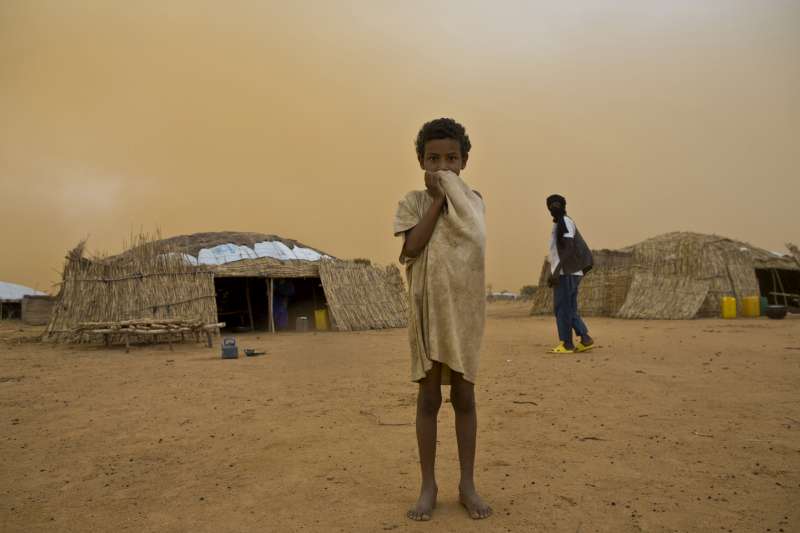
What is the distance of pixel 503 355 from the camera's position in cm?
688

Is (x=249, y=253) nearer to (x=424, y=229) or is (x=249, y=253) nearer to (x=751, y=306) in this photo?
(x=751, y=306)

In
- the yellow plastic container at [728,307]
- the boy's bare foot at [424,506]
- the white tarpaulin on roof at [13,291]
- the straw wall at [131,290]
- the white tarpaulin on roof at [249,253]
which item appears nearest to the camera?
the boy's bare foot at [424,506]

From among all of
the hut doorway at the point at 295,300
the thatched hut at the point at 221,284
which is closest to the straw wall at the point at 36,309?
the thatched hut at the point at 221,284

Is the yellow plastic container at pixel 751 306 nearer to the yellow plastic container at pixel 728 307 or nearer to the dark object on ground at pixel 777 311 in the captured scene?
the yellow plastic container at pixel 728 307

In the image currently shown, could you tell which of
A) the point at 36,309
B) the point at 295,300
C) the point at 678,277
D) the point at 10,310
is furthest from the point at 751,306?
the point at 10,310

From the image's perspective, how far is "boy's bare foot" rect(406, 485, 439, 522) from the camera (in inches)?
84.9

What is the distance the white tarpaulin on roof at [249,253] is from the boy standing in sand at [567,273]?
8597mm

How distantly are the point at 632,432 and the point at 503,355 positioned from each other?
12.1 ft

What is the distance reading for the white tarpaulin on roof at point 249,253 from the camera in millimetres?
13688

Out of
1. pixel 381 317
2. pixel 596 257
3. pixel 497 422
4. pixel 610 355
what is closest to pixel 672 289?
pixel 596 257

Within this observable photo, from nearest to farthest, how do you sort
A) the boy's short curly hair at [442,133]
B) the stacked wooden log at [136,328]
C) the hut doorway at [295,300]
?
the boy's short curly hair at [442,133] < the stacked wooden log at [136,328] < the hut doorway at [295,300]

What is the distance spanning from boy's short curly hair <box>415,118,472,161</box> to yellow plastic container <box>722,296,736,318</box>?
42.7 feet

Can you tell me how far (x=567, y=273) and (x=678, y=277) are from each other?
8.62 meters

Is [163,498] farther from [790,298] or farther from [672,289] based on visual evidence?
[790,298]
